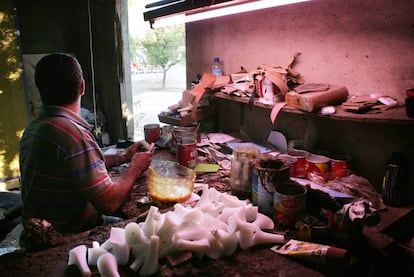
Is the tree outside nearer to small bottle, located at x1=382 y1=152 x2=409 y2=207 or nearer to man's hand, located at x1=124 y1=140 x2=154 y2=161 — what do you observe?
man's hand, located at x1=124 y1=140 x2=154 y2=161

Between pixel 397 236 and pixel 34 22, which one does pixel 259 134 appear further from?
pixel 34 22

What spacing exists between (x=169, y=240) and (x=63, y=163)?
2.31ft

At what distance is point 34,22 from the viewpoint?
4957 mm

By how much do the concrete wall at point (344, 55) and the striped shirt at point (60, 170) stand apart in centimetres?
155

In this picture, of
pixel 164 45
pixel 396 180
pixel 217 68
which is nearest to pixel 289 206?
pixel 396 180

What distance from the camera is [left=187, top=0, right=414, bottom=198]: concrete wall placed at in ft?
6.10

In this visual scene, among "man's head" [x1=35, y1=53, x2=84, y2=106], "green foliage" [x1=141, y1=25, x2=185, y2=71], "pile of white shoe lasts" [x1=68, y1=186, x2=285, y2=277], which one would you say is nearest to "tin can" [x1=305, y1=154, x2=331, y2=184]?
"pile of white shoe lasts" [x1=68, y1=186, x2=285, y2=277]

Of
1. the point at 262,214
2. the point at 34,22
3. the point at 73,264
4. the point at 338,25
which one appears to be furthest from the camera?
the point at 34,22

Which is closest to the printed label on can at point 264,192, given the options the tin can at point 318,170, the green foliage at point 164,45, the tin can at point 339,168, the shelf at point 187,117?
the tin can at point 318,170

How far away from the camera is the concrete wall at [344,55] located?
6.10ft

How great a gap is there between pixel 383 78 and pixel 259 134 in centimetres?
118

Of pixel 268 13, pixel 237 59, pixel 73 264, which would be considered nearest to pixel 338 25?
pixel 268 13

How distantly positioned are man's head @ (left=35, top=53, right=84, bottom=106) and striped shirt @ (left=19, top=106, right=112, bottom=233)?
0.06 meters

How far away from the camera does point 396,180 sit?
171 cm
